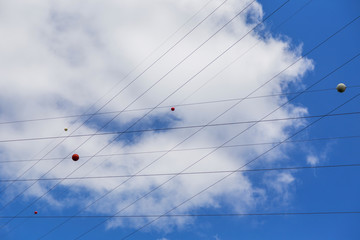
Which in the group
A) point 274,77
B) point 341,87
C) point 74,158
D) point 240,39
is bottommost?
point 74,158

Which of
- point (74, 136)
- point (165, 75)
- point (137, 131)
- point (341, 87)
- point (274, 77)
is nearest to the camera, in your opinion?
point (341, 87)

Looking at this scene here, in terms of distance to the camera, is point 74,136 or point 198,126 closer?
point 198,126

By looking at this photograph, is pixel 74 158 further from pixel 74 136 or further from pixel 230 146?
pixel 230 146

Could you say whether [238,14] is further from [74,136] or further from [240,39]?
[74,136]

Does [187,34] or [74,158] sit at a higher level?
[187,34]

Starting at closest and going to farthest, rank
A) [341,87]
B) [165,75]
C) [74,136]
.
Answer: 1. [341,87]
2. [165,75]
3. [74,136]

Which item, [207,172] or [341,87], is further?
[207,172]

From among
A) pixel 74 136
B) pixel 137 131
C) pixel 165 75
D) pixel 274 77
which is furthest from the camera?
pixel 74 136

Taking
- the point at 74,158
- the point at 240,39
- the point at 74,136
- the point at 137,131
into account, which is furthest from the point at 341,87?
the point at 74,136

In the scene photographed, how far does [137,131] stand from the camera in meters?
11.3

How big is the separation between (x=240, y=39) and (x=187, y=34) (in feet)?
4.96

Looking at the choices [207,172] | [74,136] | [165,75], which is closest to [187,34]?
[165,75]

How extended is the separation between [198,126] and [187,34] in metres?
2.64

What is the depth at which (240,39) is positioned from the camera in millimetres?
9844
